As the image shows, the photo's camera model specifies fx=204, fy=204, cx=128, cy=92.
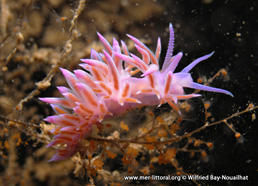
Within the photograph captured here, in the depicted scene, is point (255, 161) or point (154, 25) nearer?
point (154, 25)

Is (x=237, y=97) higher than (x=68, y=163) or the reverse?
higher

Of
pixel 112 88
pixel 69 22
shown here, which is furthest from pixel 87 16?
pixel 112 88

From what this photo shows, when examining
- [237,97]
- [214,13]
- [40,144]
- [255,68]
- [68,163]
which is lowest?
[68,163]

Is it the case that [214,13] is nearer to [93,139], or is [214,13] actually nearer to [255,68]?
[255,68]

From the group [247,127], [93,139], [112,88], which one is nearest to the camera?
[112,88]

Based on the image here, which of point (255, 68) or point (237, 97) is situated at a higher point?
point (255, 68)

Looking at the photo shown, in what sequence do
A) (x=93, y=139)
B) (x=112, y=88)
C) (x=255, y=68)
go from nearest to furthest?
1. (x=112, y=88)
2. (x=93, y=139)
3. (x=255, y=68)

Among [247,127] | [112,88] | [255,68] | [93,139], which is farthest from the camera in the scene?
[255,68]

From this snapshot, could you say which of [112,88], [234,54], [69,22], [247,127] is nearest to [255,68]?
[234,54]

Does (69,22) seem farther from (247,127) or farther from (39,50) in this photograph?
(247,127)
